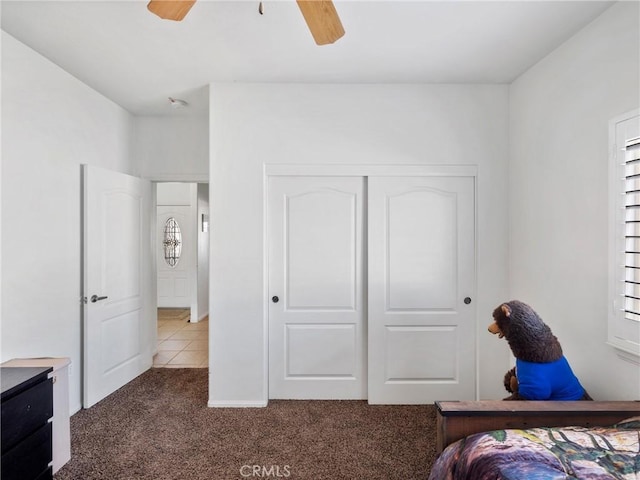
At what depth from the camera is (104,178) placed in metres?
3.03

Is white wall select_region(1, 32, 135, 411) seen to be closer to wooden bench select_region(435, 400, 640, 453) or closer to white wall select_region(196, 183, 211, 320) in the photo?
wooden bench select_region(435, 400, 640, 453)

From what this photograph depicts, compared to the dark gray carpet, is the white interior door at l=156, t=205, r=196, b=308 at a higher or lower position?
higher

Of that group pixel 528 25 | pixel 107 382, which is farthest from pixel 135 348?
pixel 528 25

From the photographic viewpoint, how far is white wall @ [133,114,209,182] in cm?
367

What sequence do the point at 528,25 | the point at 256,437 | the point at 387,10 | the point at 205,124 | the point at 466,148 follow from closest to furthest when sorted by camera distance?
1. the point at 387,10
2. the point at 528,25
3. the point at 256,437
4. the point at 466,148
5. the point at 205,124

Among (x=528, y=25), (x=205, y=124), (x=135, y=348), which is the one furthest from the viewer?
(x=205, y=124)

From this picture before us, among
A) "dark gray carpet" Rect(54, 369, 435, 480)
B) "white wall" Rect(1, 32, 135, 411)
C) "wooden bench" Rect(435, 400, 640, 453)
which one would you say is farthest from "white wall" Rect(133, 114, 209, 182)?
"wooden bench" Rect(435, 400, 640, 453)

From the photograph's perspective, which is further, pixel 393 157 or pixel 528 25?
pixel 393 157

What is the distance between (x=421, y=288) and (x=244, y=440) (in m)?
1.80

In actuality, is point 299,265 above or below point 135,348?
above

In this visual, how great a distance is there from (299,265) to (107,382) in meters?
2.01

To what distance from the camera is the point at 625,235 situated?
1799mm

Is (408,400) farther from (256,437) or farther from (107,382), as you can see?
(107,382)

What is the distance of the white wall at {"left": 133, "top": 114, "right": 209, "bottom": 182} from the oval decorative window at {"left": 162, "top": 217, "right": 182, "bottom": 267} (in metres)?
3.51
